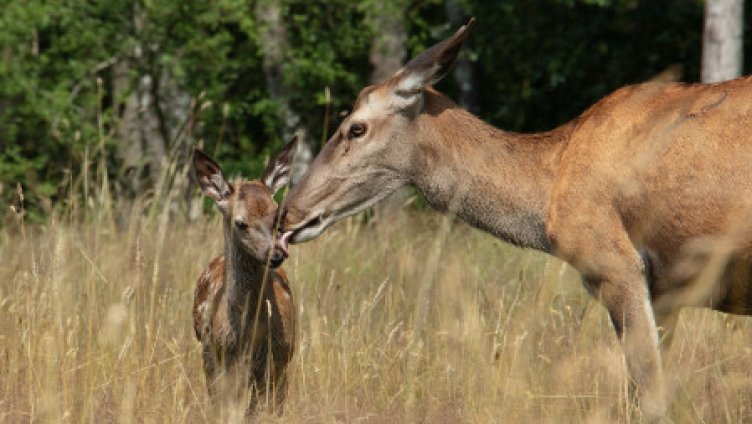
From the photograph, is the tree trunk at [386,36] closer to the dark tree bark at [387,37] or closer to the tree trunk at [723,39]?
the dark tree bark at [387,37]

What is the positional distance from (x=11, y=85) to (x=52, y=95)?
1.47 ft

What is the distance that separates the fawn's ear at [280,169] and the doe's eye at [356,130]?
1.07 metres

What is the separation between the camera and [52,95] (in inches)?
621

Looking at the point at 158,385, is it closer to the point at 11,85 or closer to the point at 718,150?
the point at 718,150

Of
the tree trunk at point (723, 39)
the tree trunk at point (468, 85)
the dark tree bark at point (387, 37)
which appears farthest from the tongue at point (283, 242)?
the tree trunk at point (468, 85)

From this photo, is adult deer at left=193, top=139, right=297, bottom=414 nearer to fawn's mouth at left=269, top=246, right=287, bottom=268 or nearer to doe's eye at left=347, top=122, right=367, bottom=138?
fawn's mouth at left=269, top=246, right=287, bottom=268

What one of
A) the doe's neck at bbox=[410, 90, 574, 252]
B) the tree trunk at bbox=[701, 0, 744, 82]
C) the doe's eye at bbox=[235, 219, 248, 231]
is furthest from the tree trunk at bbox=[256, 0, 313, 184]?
the doe's neck at bbox=[410, 90, 574, 252]

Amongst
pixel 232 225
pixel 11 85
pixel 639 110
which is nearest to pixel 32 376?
pixel 232 225

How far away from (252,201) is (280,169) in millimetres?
610

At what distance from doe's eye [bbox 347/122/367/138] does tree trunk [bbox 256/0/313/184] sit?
8.97 m

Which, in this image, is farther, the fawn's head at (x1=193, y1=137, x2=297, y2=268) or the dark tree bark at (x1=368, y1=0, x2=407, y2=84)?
the dark tree bark at (x1=368, y1=0, x2=407, y2=84)

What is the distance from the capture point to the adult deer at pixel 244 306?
288 inches

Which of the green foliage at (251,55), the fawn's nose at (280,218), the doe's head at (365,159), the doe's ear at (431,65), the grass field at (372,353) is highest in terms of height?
the doe's ear at (431,65)

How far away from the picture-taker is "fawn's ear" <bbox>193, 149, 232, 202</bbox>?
794cm
